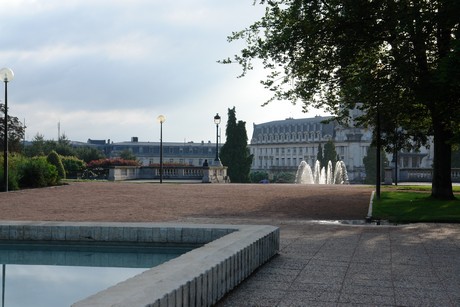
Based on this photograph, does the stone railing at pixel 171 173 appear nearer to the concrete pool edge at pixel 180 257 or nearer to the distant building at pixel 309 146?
the concrete pool edge at pixel 180 257

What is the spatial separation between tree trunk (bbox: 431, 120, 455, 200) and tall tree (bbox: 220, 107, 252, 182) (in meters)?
59.0

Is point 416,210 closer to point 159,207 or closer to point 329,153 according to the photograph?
point 159,207

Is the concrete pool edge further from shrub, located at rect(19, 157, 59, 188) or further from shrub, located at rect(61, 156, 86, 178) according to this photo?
shrub, located at rect(61, 156, 86, 178)

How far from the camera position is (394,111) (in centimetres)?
2534

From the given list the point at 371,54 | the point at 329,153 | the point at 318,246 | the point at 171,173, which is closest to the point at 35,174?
the point at 371,54

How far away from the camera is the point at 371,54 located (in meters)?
26.8

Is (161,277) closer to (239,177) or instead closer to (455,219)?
(455,219)

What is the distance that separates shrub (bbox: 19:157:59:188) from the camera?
3080cm

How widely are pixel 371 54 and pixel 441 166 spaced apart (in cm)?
606

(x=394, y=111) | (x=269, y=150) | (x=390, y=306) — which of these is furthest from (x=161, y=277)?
(x=269, y=150)

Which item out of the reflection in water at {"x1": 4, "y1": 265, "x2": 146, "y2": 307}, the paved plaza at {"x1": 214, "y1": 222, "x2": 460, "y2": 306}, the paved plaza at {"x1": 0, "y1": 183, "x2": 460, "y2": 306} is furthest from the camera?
the reflection in water at {"x1": 4, "y1": 265, "x2": 146, "y2": 307}

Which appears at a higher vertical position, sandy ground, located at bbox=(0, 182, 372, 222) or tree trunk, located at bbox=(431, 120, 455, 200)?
tree trunk, located at bbox=(431, 120, 455, 200)

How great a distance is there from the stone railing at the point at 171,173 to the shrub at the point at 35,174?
20.5 metres

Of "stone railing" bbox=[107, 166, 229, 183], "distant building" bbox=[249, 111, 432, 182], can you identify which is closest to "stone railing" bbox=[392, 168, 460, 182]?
"stone railing" bbox=[107, 166, 229, 183]
